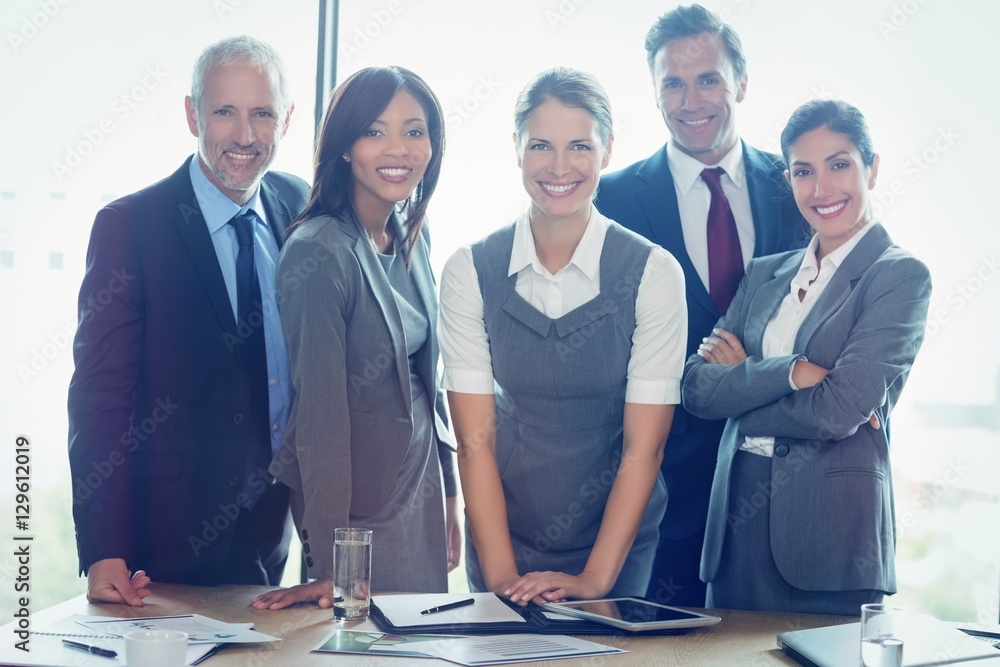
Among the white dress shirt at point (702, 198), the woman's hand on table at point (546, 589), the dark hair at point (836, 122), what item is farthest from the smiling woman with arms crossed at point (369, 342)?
the dark hair at point (836, 122)

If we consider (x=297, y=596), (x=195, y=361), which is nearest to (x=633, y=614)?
(x=297, y=596)

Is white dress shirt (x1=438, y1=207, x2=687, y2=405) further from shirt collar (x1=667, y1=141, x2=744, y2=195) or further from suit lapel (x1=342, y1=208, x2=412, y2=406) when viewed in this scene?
shirt collar (x1=667, y1=141, x2=744, y2=195)

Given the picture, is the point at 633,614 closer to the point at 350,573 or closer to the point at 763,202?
the point at 350,573

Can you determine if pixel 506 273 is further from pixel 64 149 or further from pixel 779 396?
pixel 64 149

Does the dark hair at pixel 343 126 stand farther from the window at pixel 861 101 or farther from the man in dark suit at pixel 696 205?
the window at pixel 861 101

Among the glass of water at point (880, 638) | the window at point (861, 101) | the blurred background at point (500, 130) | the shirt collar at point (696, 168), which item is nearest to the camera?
the glass of water at point (880, 638)

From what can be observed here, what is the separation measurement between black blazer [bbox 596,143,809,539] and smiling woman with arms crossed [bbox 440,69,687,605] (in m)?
0.40

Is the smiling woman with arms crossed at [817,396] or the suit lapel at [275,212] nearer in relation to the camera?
the smiling woman with arms crossed at [817,396]

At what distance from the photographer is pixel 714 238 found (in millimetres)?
2619

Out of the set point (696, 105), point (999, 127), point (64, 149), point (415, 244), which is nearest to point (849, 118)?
point (696, 105)

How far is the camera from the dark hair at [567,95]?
6.98ft

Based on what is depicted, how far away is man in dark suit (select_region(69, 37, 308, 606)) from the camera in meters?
2.09

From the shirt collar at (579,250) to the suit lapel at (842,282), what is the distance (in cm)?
51

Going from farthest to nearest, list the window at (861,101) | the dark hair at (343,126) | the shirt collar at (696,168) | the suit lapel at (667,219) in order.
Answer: the window at (861,101) < the shirt collar at (696,168) < the suit lapel at (667,219) < the dark hair at (343,126)
